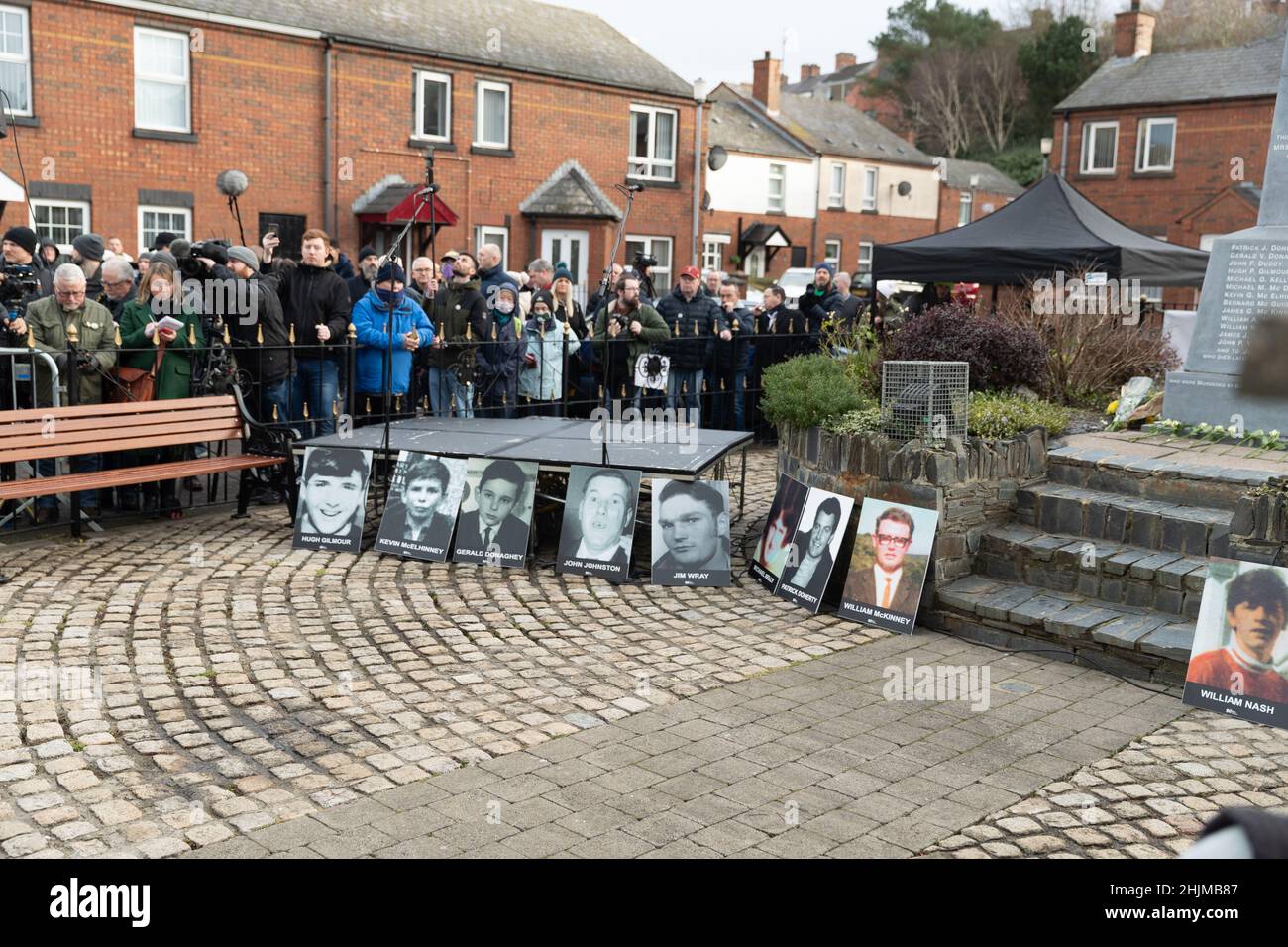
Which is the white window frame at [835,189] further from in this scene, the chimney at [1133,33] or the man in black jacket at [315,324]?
the man in black jacket at [315,324]

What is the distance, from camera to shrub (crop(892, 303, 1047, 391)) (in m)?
9.20

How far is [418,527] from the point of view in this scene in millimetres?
8812

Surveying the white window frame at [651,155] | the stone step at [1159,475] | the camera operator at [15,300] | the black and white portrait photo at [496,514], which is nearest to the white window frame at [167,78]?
the white window frame at [651,155]

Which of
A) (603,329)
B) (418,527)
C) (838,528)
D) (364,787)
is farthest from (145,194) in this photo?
(364,787)

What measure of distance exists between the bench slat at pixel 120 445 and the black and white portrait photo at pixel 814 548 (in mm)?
4519

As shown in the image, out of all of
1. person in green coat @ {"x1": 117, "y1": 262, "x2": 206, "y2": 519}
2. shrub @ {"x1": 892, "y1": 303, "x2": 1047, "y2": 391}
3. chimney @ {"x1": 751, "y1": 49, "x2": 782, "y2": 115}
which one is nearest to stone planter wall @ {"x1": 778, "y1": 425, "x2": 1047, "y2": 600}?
shrub @ {"x1": 892, "y1": 303, "x2": 1047, "y2": 391}

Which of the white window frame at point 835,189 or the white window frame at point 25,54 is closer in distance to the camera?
the white window frame at point 25,54

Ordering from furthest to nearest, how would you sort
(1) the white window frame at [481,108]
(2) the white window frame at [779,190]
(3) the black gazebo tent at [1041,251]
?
(2) the white window frame at [779,190], (1) the white window frame at [481,108], (3) the black gazebo tent at [1041,251]

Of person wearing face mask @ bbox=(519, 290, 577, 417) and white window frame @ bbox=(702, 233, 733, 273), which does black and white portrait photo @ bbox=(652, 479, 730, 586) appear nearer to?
person wearing face mask @ bbox=(519, 290, 577, 417)

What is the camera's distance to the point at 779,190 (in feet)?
143

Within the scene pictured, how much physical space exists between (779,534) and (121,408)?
4.80 m

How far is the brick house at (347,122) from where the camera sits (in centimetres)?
2020
